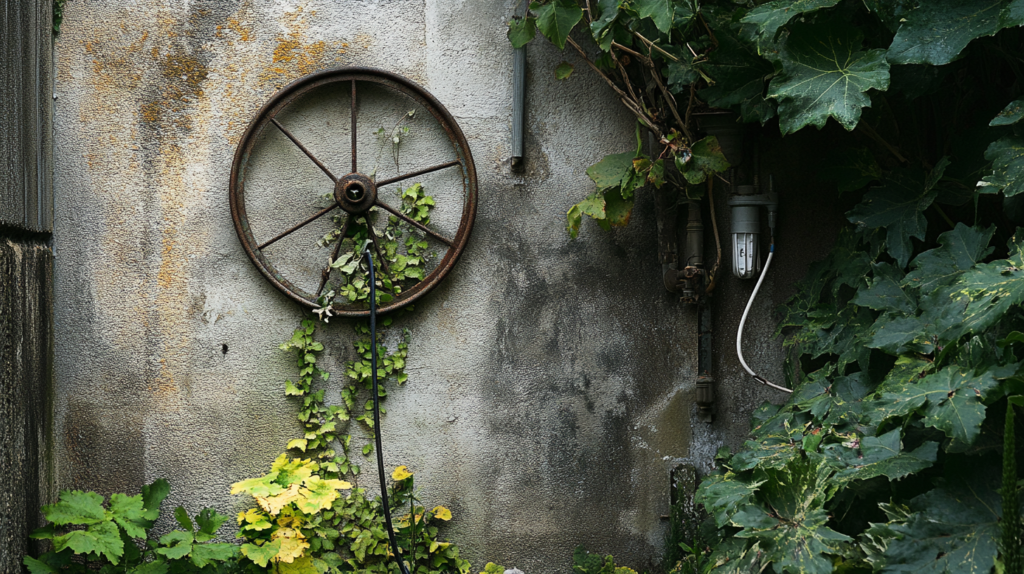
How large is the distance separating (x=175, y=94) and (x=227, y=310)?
33.7 inches

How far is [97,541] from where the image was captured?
221 centimetres

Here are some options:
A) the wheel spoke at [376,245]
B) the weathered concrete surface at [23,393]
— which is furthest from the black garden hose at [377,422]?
the weathered concrete surface at [23,393]

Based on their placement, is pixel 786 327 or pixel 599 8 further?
pixel 786 327

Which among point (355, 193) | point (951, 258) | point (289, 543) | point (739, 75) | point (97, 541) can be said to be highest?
point (739, 75)

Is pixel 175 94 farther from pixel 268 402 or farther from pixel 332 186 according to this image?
pixel 268 402

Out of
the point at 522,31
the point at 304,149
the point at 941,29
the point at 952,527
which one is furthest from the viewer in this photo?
the point at 304,149

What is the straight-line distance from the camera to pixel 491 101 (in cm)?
280

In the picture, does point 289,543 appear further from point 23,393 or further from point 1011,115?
point 1011,115

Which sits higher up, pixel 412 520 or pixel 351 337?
pixel 351 337

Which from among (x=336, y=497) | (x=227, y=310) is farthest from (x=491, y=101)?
(x=336, y=497)

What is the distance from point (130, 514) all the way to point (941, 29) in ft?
9.46

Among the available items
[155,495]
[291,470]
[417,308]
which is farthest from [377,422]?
[155,495]

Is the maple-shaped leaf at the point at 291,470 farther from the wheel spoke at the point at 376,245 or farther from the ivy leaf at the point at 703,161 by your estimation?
the ivy leaf at the point at 703,161

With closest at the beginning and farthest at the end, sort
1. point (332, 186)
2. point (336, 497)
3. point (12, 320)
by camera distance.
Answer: point (12, 320) → point (336, 497) → point (332, 186)
